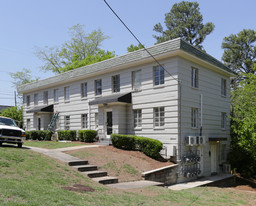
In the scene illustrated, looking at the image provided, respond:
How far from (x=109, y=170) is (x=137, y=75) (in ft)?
26.4

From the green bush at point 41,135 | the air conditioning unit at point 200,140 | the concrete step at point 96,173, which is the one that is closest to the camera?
the concrete step at point 96,173

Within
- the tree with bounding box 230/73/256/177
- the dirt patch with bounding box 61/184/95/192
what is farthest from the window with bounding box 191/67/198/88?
the dirt patch with bounding box 61/184/95/192

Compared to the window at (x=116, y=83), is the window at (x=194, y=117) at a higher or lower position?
lower

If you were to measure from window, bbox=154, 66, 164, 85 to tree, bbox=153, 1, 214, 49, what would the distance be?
78.2ft

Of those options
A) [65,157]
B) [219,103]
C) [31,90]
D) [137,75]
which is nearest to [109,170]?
[65,157]

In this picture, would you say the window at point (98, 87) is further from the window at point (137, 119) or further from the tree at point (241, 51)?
the tree at point (241, 51)

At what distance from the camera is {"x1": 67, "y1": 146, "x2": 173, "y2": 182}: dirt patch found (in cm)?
1294

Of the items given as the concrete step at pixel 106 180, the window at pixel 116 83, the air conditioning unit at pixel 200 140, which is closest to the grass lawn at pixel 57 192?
the concrete step at pixel 106 180

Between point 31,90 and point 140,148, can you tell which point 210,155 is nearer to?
point 140,148

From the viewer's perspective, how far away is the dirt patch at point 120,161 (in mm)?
12945

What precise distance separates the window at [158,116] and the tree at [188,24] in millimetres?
25069

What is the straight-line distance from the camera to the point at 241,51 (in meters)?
39.8

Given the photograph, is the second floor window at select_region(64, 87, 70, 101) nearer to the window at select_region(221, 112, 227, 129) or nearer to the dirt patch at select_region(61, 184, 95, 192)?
the window at select_region(221, 112, 227, 129)

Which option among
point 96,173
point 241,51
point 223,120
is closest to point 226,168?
point 223,120
